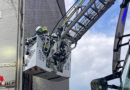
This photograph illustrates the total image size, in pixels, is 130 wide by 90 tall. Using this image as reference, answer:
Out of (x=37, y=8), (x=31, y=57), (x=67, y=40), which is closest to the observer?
(x=31, y=57)

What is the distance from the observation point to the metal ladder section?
9.65 metres

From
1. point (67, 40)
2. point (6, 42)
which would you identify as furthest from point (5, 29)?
point (67, 40)

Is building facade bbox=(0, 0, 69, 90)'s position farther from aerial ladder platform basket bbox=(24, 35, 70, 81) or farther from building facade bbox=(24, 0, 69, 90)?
aerial ladder platform basket bbox=(24, 35, 70, 81)

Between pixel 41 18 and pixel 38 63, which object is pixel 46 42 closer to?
pixel 38 63

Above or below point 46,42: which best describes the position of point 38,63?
below

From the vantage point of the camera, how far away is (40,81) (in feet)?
33.7

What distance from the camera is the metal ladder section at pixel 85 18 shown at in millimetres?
9648

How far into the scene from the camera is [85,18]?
396 inches

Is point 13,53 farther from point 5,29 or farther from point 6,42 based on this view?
point 5,29

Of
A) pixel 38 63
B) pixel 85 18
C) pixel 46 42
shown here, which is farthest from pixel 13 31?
pixel 85 18

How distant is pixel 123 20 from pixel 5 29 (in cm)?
486

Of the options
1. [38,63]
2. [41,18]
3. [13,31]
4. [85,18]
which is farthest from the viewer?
[41,18]

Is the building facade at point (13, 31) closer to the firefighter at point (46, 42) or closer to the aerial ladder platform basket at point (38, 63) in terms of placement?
the aerial ladder platform basket at point (38, 63)

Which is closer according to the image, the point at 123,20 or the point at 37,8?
the point at 123,20
